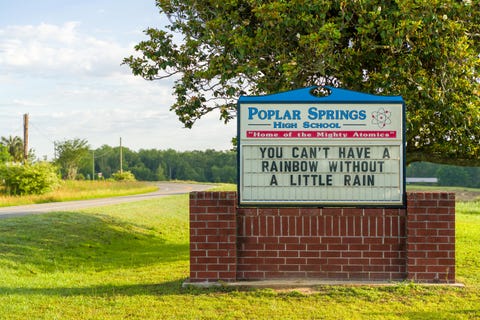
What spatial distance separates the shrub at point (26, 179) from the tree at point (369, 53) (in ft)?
79.6

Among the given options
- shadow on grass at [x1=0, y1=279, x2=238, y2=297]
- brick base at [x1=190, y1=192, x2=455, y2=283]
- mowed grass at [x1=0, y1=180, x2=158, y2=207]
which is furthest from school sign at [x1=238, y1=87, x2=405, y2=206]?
mowed grass at [x1=0, y1=180, x2=158, y2=207]

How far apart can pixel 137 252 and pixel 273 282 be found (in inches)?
Result: 278

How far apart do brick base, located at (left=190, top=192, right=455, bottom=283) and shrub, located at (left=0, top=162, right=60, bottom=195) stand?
94.6ft

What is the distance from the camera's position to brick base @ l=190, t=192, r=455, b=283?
354 inches

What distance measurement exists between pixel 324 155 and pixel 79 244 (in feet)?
28.4

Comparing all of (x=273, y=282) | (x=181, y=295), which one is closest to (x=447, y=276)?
(x=273, y=282)

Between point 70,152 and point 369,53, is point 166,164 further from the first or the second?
point 369,53

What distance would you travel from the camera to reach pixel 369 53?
12508 mm

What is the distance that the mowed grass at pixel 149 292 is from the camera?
757cm

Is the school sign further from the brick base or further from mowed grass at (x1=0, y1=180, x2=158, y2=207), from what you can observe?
mowed grass at (x1=0, y1=180, x2=158, y2=207)

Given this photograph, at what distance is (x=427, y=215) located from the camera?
8977mm

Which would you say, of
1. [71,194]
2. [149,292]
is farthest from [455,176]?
[149,292]

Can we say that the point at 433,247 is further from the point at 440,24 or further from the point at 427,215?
the point at 440,24

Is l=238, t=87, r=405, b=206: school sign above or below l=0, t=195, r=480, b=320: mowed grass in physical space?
above
